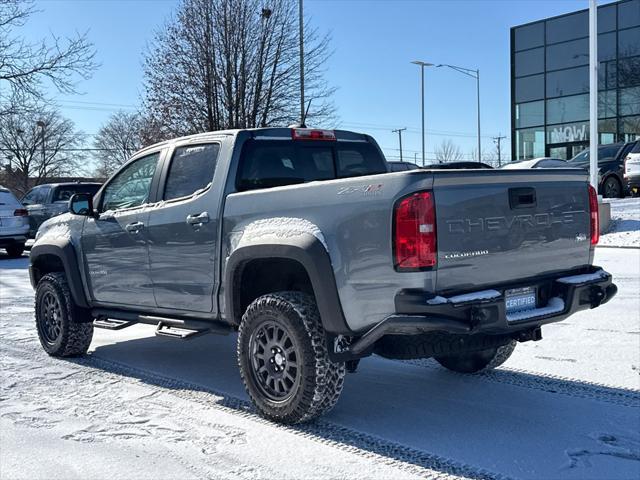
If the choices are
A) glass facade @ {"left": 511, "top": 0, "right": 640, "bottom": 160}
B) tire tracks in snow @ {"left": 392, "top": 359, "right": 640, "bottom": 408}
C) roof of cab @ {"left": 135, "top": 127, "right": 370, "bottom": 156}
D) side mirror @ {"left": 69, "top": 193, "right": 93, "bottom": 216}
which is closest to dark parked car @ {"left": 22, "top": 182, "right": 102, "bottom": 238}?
side mirror @ {"left": 69, "top": 193, "right": 93, "bottom": 216}

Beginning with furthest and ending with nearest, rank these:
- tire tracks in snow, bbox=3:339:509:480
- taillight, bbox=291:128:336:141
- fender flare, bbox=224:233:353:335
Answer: taillight, bbox=291:128:336:141 → fender flare, bbox=224:233:353:335 → tire tracks in snow, bbox=3:339:509:480

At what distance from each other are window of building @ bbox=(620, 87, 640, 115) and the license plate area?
29.3 m

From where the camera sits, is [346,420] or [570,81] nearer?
[346,420]

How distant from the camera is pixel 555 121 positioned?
108 ft

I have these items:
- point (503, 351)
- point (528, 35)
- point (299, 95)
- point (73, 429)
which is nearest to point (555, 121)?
point (528, 35)

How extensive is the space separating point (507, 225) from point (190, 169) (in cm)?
256

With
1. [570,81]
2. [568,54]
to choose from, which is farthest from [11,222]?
[568,54]

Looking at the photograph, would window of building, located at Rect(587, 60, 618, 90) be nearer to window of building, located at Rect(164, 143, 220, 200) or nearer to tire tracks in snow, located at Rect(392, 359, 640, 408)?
tire tracks in snow, located at Rect(392, 359, 640, 408)

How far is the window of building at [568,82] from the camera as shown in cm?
3186

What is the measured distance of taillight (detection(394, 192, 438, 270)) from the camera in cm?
374

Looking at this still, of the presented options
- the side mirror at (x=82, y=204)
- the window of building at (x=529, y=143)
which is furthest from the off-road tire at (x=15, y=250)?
the window of building at (x=529, y=143)

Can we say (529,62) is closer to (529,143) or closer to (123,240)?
(529,143)

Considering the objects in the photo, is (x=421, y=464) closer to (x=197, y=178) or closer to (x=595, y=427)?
(x=595, y=427)

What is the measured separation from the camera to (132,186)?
20.0ft
